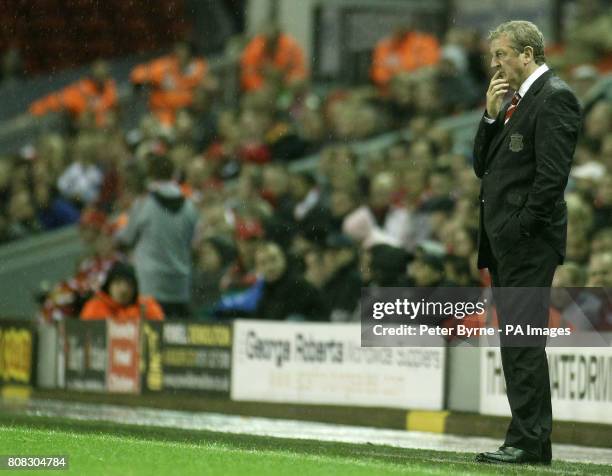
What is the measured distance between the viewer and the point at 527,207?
813 cm

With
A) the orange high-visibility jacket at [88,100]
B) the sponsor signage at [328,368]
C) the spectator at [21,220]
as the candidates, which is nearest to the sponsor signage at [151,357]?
the sponsor signage at [328,368]

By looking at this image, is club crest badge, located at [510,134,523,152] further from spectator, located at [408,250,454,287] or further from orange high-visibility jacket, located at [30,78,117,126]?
orange high-visibility jacket, located at [30,78,117,126]

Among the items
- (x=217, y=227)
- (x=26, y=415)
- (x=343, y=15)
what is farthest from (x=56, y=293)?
(x=343, y=15)

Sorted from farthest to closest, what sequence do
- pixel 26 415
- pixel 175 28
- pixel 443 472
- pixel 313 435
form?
pixel 175 28 < pixel 26 415 < pixel 313 435 < pixel 443 472

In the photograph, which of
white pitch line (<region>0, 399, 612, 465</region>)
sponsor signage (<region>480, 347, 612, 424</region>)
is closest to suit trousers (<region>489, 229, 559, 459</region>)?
white pitch line (<region>0, 399, 612, 465</region>)

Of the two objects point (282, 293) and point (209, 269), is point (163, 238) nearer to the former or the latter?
point (209, 269)

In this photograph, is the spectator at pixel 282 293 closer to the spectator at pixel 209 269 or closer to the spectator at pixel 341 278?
the spectator at pixel 341 278

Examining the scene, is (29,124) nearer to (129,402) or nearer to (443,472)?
(129,402)

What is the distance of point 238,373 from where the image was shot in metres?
13.4

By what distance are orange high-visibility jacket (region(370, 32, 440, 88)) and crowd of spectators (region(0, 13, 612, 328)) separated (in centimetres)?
2

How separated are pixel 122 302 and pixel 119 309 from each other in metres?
0.10

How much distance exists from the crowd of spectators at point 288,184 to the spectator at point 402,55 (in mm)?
24

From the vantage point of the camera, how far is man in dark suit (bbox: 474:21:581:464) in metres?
8.11

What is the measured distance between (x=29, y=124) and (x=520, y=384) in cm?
1495
